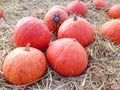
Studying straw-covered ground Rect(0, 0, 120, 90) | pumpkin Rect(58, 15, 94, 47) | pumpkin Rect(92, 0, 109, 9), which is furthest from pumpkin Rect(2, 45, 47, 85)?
pumpkin Rect(92, 0, 109, 9)

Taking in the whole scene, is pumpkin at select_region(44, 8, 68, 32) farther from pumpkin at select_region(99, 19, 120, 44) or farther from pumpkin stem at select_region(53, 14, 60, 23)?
pumpkin at select_region(99, 19, 120, 44)

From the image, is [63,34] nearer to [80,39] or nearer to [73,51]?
[80,39]

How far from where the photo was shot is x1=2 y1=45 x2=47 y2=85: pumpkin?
8.07ft

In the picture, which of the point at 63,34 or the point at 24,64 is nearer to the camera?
the point at 24,64

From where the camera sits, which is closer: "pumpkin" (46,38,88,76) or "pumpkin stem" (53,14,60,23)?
"pumpkin" (46,38,88,76)

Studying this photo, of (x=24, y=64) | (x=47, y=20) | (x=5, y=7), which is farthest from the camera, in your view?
(x=5, y=7)

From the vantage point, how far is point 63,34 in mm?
2924

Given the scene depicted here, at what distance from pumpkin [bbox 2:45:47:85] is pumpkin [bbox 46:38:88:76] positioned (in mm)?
125

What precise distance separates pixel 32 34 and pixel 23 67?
16.4 inches

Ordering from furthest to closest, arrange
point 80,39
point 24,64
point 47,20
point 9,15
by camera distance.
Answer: point 9,15
point 47,20
point 80,39
point 24,64

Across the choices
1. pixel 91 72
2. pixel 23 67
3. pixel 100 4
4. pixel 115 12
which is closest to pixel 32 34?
pixel 23 67

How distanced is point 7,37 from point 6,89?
98 cm

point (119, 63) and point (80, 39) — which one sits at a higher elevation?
point (80, 39)

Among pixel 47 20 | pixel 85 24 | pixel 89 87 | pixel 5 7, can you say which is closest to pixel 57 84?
pixel 89 87
